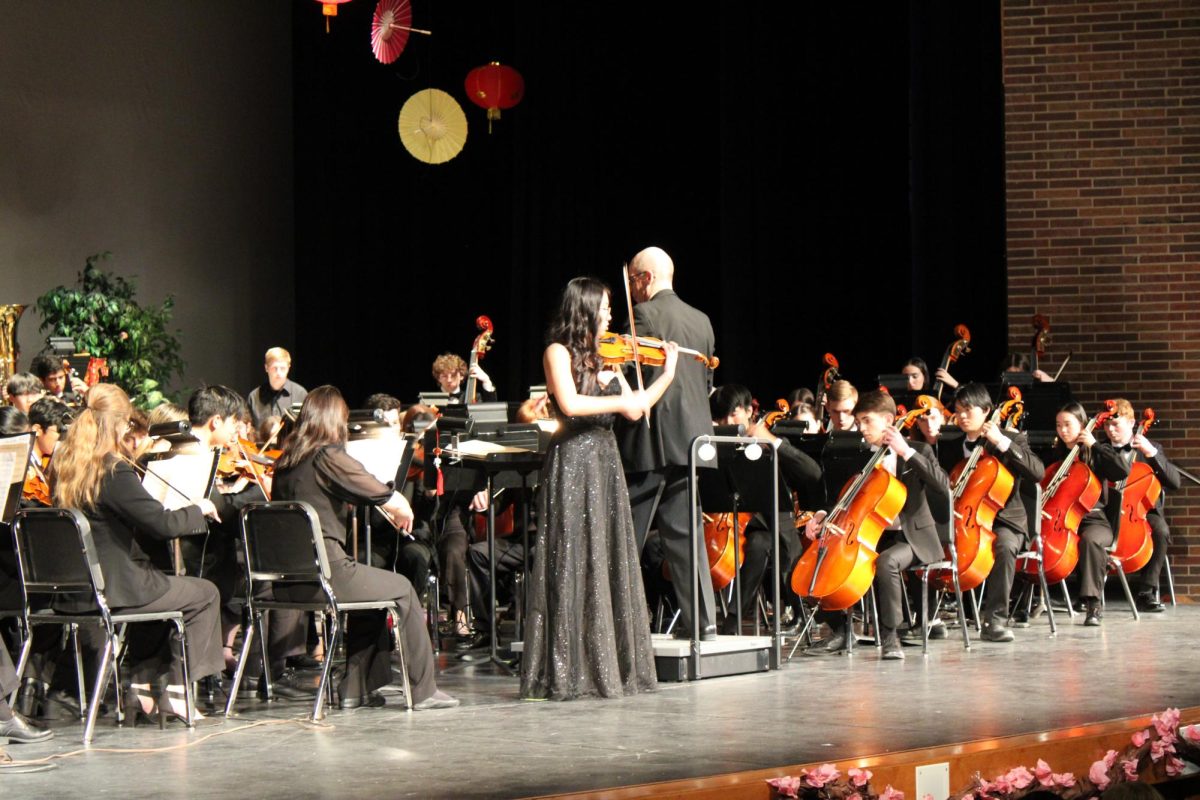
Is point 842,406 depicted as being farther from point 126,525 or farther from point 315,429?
point 126,525

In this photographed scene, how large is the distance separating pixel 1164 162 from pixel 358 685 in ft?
19.9

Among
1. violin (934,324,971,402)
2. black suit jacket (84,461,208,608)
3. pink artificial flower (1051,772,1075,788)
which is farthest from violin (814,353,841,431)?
pink artificial flower (1051,772,1075,788)

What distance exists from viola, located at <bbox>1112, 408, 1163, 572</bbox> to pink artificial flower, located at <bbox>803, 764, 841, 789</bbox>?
16.1ft

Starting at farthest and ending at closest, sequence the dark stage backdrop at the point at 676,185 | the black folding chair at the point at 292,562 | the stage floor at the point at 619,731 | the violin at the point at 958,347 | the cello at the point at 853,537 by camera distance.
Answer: the dark stage backdrop at the point at 676,185 → the violin at the point at 958,347 → the cello at the point at 853,537 → the black folding chair at the point at 292,562 → the stage floor at the point at 619,731

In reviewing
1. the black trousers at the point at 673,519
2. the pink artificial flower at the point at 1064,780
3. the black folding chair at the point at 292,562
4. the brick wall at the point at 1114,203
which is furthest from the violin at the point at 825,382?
the pink artificial flower at the point at 1064,780

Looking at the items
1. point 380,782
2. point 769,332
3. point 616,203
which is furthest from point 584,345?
point 616,203

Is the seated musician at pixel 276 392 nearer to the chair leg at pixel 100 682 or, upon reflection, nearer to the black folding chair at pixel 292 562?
the black folding chair at pixel 292 562

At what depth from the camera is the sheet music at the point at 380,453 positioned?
20.2 ft

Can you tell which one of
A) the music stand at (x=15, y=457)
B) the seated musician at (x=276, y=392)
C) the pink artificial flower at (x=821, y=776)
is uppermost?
the seated musician at (x=276, y=392)

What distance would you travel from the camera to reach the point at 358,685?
5777mm

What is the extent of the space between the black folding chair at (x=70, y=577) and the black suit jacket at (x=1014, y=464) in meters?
4.08

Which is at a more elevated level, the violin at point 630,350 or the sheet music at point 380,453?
the violin at point 630,350

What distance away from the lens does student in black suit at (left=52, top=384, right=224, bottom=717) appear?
17.3ft

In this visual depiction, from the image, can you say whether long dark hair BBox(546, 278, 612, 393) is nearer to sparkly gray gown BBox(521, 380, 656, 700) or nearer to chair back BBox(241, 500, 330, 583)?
sparkly gray gown BBox(521, 380, 656, 700)
